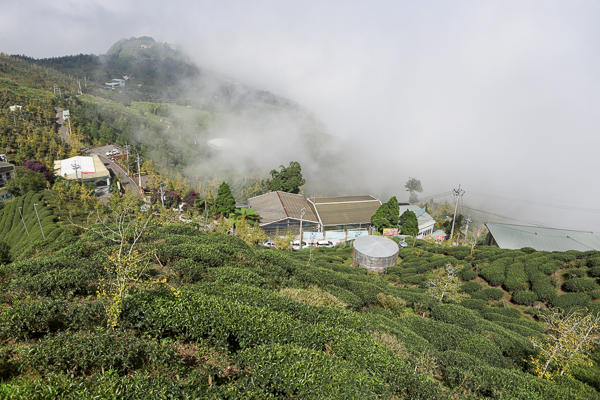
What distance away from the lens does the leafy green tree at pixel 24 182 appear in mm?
47375

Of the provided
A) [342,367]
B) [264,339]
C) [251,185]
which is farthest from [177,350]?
[251,185]

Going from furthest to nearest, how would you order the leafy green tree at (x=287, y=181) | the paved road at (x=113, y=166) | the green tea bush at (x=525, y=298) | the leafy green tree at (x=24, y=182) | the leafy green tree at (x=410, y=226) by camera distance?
the leafy green tree at (x=287, y=181) → the paved road at (x=113, y=166) → the leafy green tree at (x=410, y=226) → the leafy green tree at (x=24, y=182) → the green tea bush at (x=525, y=298)

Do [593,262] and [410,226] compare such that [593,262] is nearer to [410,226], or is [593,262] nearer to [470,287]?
[470,287]

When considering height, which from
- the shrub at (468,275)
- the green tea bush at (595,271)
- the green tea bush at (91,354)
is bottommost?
the shrub at (468,275)

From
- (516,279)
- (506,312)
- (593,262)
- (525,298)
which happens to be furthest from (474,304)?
(593,262)

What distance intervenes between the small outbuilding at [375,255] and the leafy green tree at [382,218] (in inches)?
535

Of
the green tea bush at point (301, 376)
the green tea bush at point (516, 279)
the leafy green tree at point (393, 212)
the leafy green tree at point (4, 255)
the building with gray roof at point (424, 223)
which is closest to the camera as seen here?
the green tea bush at point (301, 376)

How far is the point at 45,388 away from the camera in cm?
661

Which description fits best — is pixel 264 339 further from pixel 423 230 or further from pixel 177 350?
pixel 423 230

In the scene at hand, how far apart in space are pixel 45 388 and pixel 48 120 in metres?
92.7

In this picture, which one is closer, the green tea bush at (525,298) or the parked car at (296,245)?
the green tea bush at (525,298)

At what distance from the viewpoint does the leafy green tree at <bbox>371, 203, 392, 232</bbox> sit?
51969 mm

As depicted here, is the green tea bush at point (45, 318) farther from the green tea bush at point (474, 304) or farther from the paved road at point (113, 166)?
the paved road at point (113, 166)

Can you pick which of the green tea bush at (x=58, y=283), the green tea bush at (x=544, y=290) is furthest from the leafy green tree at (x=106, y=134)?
the green tea bush at (x=544, y=290)
